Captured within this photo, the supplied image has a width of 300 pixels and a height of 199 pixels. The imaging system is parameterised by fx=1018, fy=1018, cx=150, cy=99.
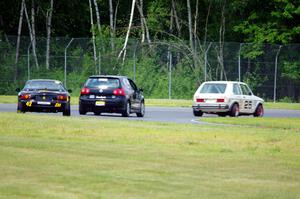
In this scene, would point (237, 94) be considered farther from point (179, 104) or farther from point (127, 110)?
point (179, 104)

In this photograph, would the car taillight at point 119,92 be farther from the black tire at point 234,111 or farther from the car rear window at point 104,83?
the black tire at point 234,111

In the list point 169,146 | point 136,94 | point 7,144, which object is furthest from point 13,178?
point 136,94

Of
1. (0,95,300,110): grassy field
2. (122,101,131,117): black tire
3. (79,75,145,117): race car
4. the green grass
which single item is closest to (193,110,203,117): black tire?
(79,75,145,117): race car

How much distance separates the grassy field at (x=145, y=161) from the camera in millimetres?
13203

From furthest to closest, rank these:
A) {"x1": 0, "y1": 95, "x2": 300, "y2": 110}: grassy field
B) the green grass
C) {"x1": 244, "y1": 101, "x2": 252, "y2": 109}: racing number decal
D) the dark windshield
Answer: {"x1": 0, "y1": 95, "x2": 300, "y2": 110}: grassy field
{"x1": 244, "y1": 101, "x2": 252, "y2": 109}: racing number decal
the dark windshield
the green grass

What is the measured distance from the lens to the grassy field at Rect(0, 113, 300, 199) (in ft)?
43.3

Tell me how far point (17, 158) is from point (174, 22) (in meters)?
55.2

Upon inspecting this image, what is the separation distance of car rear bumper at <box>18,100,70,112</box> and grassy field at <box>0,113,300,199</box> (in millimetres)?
7750

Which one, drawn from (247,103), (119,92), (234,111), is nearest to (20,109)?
(119,92)

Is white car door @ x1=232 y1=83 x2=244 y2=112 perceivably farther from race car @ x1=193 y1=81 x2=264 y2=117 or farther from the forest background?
the forest background

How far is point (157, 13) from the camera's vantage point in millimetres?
70688

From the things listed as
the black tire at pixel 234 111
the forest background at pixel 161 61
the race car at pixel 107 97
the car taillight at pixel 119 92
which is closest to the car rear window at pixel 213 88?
the black tire at pixel 234 111

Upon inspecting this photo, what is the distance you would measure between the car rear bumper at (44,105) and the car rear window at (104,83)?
5.60ft

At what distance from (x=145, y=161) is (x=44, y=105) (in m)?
18.3
